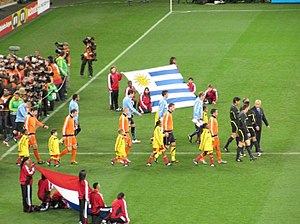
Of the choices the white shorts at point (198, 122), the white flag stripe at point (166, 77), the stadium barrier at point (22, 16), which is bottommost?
the white shorts at point (198, 122)

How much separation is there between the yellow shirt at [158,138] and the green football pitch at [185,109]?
728 millimetres

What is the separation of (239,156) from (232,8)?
30788 millimetres

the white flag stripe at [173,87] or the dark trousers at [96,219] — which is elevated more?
the white flag stripe at [173,87]

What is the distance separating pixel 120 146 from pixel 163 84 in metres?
8.61

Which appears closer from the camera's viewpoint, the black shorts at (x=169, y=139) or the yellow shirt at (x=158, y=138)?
the yellow shirt at (x=158, y=138)

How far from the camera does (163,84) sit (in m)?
40.3

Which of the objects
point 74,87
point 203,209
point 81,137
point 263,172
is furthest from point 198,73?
point 203,209

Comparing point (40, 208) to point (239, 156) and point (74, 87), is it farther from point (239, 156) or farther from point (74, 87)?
point (74, 87)

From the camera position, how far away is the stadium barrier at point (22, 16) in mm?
54875

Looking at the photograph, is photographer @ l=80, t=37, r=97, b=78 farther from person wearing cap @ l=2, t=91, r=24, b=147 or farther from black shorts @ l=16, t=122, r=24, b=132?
black shorts @ l=16, t=122, r=24, b=132

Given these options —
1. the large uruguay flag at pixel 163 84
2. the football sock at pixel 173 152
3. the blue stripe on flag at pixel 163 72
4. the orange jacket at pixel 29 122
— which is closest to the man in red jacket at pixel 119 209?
the football sock at pixel 173 152

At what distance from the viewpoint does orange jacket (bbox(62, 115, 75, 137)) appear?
32.5 meters

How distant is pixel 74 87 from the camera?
4372 cm

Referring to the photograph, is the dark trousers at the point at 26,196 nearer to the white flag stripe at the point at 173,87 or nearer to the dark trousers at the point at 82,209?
the dark trousers at the point at 82,209
